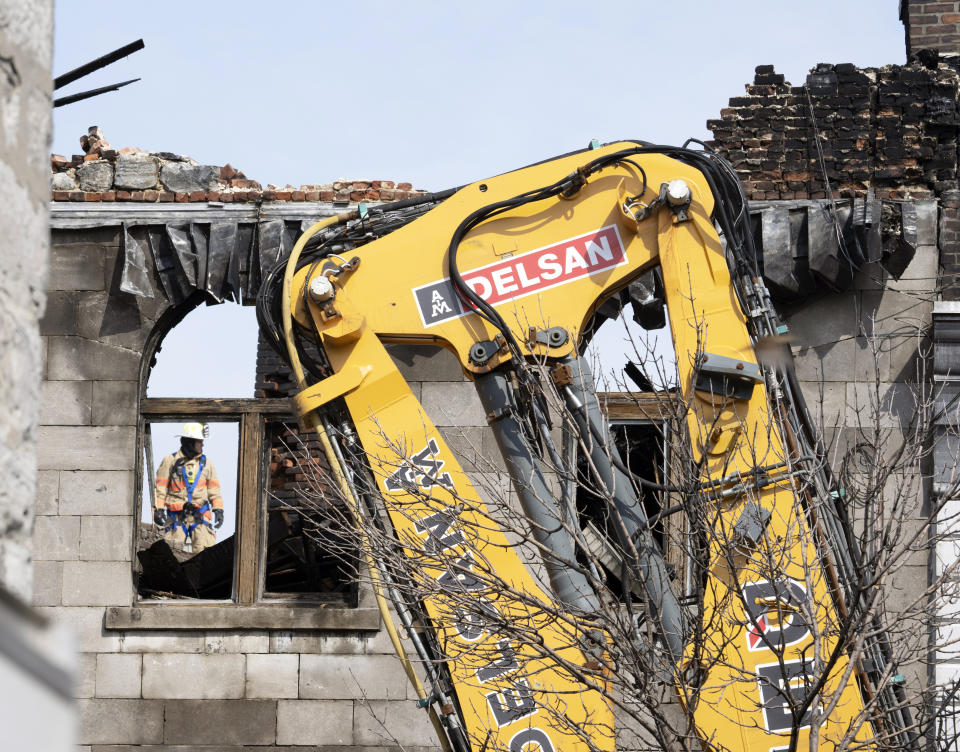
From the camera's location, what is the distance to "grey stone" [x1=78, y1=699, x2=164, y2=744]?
9.97 metres

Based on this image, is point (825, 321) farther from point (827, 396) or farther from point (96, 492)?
point (96, 492)

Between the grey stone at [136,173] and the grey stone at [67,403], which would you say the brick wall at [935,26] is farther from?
the grey stone at [67,403]

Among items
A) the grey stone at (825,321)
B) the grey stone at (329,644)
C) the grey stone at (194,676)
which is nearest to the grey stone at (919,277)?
the grey stone at (825,321)

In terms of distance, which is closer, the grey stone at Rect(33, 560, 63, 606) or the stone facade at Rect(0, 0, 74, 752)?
the stone facade at Rect(0, 0, 74, 752)

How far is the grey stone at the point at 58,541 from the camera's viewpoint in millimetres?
10234

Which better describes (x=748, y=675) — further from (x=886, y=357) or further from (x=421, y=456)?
(x=886, y=357)

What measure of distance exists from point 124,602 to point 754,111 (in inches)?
240

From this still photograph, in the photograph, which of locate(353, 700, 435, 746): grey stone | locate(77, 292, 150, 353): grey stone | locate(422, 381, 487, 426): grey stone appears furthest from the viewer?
locate(77, 292, 150, 353): grey stone

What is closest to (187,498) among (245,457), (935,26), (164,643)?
(245,457)

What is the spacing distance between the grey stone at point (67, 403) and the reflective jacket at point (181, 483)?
Answer: 11.1ft

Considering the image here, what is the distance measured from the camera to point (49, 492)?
33.9 feet

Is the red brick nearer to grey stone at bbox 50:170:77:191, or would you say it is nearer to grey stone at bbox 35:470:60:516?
grey stone at bbox 50:170:77:191

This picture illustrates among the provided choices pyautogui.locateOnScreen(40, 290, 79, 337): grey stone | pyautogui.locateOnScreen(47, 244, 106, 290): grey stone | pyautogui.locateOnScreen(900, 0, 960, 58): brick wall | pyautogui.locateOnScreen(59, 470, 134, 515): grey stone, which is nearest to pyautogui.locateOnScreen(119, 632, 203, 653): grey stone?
pyautogui.locateOnScreen(59, 470, 134, 515): grey stone

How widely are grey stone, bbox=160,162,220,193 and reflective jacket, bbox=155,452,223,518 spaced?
370 cm
